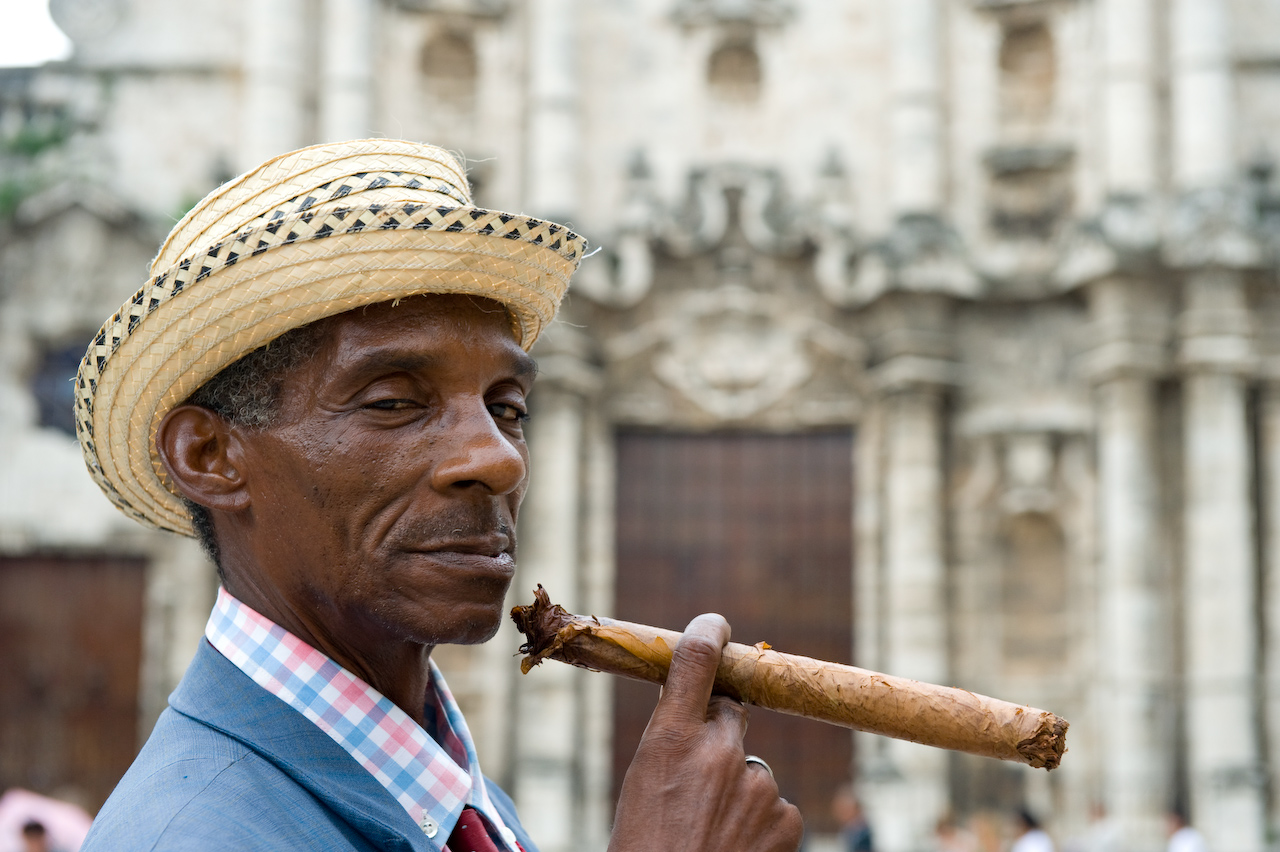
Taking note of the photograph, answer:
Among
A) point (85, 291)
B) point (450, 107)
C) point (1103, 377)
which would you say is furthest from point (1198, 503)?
point (85, 291)

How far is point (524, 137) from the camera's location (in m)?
15.7

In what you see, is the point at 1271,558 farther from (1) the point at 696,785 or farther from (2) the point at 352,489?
(2) the point at 352,489

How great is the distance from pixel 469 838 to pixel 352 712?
0.22m

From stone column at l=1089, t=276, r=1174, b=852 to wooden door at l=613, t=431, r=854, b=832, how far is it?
2.72 meters

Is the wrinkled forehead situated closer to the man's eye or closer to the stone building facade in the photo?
the man's eye

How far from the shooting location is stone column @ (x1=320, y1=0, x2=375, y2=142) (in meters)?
14.8

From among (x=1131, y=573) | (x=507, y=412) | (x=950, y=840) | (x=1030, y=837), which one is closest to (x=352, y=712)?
(x=507, y=412)

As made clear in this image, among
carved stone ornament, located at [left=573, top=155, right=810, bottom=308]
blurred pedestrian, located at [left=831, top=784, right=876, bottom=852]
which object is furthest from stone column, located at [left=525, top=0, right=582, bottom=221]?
blurred pedestrian, located at [left=831, top=784, right=876, bottom=852]

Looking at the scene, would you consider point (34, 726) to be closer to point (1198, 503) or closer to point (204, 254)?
point (1198, 503)

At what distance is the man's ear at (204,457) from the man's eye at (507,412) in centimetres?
32

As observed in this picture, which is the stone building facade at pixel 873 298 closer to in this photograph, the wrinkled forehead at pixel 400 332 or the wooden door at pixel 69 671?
the wooden door at pixel 69 671

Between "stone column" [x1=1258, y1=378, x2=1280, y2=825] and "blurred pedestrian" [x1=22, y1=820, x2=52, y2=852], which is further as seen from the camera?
"stone column" [x1=1258, y1=378, x2=1280, y2=825]

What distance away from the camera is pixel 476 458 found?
160 cm

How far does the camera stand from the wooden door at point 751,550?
14.9 m
